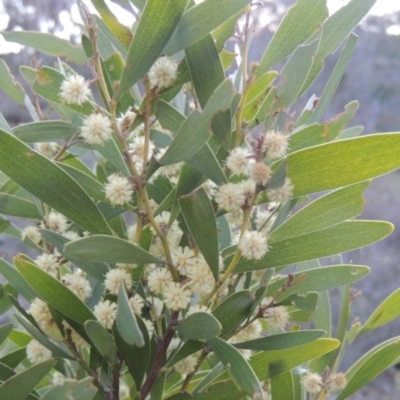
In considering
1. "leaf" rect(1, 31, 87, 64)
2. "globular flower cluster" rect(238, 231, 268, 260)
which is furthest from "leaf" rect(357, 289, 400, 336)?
"leaf" rect(1, 31, 87, 64)

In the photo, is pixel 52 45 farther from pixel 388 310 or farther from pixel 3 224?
pixel 388 310

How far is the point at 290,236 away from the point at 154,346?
168mm

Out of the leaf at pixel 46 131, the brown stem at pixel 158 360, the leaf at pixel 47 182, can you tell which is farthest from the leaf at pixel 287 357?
the leaf at pixel 46 131

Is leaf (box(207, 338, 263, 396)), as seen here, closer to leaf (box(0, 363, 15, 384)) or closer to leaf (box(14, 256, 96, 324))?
leaf (box(14, 256, 96, 324))

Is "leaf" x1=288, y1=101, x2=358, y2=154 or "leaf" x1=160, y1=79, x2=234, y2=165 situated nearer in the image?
"leaf" x1=160, y1=79, x2=234, y2=165

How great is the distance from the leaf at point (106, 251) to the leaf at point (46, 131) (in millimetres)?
199

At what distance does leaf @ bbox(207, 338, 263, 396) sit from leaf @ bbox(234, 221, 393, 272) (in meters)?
0.07

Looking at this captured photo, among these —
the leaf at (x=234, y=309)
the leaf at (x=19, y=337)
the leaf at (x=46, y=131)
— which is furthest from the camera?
the leaf at (x=19, y=337)

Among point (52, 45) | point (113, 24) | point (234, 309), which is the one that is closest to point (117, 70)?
point (113, 24)

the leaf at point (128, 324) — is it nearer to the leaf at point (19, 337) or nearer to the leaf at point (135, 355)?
the leaf at point (135, 355)

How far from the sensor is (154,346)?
546mm

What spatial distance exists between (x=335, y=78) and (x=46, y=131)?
31 centimetres

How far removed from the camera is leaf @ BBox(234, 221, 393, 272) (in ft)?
1.69

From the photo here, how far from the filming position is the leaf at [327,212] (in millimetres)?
508
